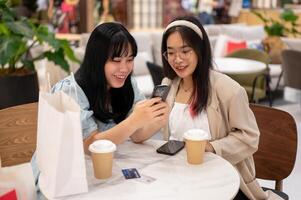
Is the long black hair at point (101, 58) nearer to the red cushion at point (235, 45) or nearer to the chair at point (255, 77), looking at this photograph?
the chair at point (255, 77)

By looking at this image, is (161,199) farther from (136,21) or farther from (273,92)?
(136,21)

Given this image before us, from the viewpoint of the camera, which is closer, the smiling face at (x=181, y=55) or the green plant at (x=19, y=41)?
the smiling face at (x=181, y=55)

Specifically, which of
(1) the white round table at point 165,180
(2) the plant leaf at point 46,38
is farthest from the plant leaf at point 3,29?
(1) the white round table at point 165,180

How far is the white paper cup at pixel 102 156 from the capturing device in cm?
135

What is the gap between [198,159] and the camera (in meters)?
1.51

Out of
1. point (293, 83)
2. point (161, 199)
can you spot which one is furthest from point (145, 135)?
point (293, 83)

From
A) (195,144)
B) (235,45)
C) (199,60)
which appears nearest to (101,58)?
(199,60)

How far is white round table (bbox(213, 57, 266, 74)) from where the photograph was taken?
405 centimetres

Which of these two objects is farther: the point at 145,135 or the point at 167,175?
the point at 145,135

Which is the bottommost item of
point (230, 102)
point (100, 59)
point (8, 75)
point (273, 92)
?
point (273, 92)

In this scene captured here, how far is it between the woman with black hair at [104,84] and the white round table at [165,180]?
0.40 ft

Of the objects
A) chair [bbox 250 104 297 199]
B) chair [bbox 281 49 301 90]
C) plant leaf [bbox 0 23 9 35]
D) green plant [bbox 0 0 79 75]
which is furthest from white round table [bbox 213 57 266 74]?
chair [bbox 250 104 297 199]

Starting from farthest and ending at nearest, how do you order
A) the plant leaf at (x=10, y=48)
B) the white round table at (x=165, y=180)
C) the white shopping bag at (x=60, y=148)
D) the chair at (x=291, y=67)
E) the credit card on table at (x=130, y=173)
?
1. the chair at (x=291, y=67)
2. the plant leaf at (x=10, y=48)
3. the credit card on table at (x=130, y=173)
4. the white round table at (x=165, y=180)
5. the white shopping bag at (x=60, y=148)

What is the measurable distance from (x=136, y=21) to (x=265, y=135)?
17.9 ft
